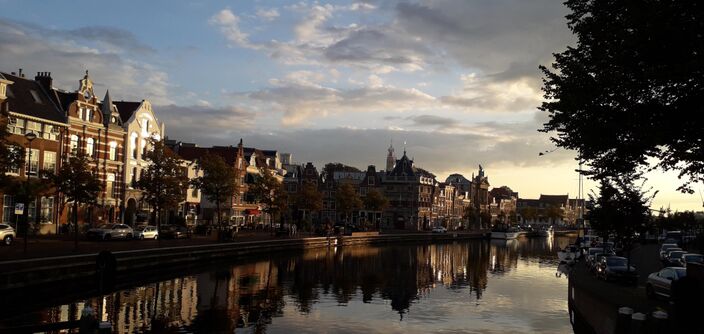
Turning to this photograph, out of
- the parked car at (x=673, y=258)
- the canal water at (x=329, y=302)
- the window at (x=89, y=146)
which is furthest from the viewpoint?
the window at (x=89, y=146)

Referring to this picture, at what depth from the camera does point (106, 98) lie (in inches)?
3191

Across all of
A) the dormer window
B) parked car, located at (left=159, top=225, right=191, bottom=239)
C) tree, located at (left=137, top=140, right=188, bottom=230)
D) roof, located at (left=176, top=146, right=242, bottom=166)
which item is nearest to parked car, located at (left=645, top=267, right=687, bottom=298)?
tree, located at (left=137, top=140, right=188, bottom=230)

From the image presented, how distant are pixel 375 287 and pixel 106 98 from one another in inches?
1892

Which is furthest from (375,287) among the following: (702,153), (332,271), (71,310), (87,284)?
(702,153)

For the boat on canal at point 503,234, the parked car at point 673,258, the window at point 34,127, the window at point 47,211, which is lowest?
the boat on canal at point 503,234

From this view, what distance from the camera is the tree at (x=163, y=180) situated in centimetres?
7019

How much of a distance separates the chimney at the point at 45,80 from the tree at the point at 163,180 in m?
13.8

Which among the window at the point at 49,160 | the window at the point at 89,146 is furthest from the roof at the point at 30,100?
the window at the point at 89,146

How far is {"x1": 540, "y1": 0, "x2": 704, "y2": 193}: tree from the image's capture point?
19.9 m

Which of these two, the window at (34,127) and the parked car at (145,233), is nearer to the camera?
the window at (34,127)

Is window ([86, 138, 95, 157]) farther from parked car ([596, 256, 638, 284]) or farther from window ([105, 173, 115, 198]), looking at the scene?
parked car ([596, 256, 638, 284])

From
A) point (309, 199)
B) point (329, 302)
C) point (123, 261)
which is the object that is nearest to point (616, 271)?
point (329, 302)

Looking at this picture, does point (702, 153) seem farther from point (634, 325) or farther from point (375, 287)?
point (375, 287)

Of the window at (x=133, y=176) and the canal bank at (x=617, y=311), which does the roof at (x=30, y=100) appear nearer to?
the window at (x=133, y=176)
